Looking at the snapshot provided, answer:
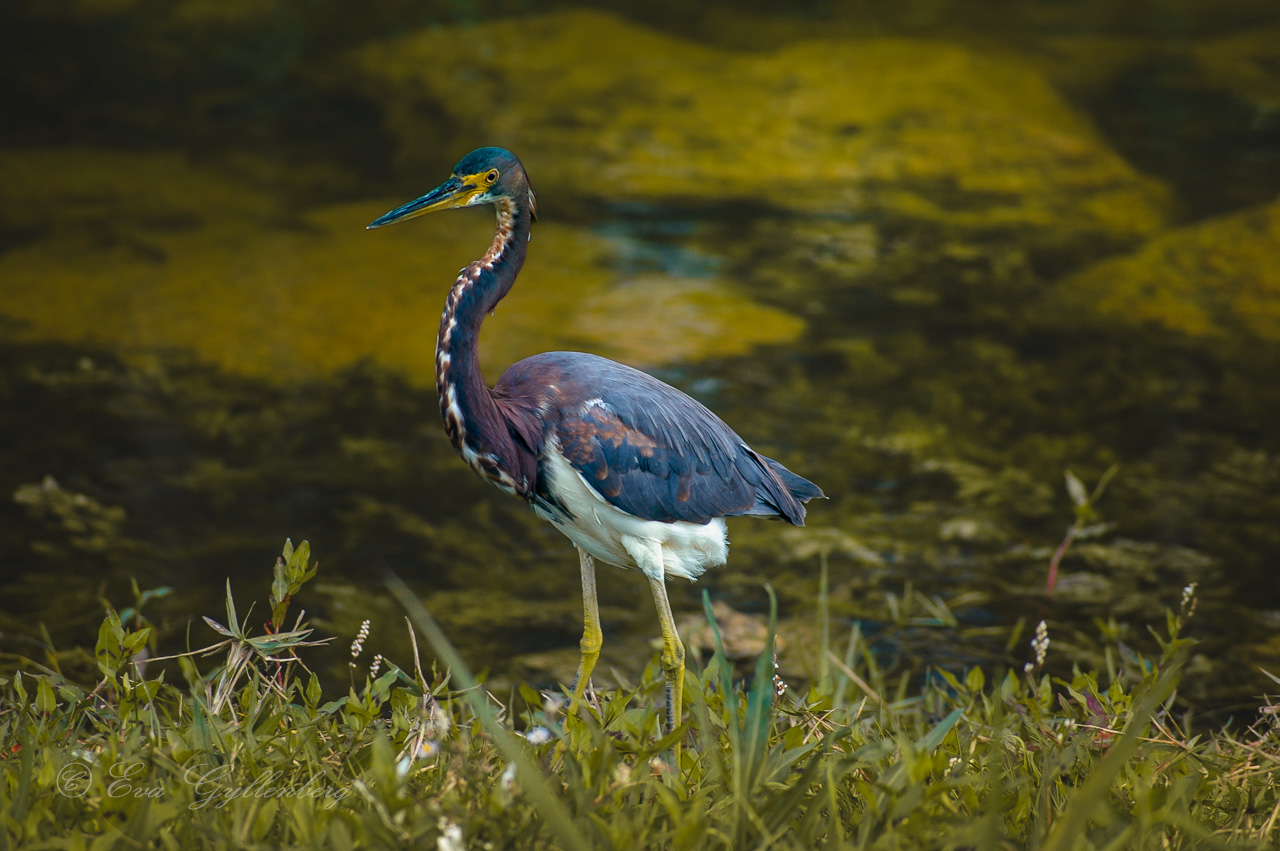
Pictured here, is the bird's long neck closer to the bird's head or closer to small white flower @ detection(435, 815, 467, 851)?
the bird's head

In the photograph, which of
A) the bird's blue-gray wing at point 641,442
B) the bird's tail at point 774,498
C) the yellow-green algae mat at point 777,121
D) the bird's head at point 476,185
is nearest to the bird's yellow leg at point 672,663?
the bird's blue-gray wing at point 641,442

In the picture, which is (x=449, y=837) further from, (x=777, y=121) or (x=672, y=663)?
(x=777, y=121)

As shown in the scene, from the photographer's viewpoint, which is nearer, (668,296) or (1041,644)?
(1041,644)

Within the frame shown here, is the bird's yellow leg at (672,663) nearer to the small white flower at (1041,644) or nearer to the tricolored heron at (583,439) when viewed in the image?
the tricolored heron at (583,439)

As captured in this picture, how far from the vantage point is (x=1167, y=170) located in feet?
28.2

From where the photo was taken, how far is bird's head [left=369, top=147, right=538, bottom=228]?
2.86 m

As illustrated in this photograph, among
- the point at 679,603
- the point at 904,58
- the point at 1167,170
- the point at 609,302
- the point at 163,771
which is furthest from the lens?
the point at 904,58

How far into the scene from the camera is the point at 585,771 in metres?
2.30

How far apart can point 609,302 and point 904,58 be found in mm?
4926

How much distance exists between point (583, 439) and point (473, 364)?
1.09ft

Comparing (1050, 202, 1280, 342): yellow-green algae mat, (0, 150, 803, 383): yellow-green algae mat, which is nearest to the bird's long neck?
(0, 150, 803, 383): yellow-green algae mat

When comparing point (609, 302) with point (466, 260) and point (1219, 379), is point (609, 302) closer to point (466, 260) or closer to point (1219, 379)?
point (466, 260)

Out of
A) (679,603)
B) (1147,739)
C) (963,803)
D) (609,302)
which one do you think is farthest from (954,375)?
(963,803)

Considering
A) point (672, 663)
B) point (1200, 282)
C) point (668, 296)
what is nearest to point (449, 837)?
point (672, 663)
